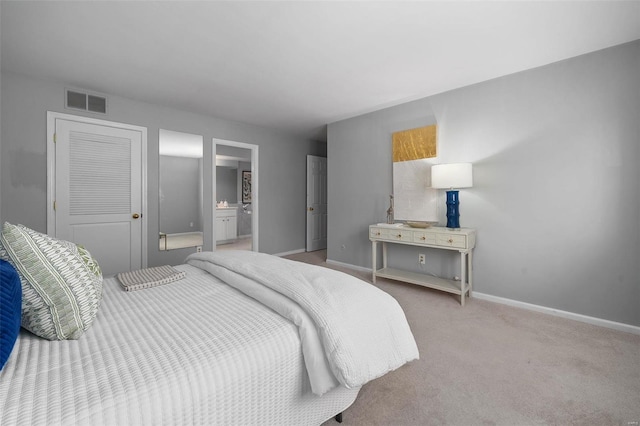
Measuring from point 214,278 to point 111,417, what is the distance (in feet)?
3.90

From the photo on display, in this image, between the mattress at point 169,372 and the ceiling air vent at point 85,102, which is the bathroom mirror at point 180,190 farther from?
the mattress at point 169,372

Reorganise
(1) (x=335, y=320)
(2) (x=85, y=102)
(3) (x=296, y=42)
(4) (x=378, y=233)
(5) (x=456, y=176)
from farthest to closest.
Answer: (4) (x=378, y=233) → (2) (x=85, y=102) → (5) (x=456, y=176) → (3) (x=296, y=42) → (1) (x=335, y=320)

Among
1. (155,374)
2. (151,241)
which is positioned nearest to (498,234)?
(155,374)

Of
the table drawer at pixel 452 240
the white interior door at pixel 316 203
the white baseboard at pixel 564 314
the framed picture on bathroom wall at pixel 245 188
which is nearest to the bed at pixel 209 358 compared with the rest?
the table drawer at pixel 452 240

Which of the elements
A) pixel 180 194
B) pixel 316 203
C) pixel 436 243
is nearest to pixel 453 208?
pixel 436 243

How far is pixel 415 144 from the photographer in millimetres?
3602

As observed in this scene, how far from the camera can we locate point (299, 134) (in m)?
5.50

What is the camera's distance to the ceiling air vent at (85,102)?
3191 mm

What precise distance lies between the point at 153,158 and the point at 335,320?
368 cm

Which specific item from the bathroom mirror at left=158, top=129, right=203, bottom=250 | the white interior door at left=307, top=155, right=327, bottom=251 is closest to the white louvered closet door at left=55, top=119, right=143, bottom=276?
the bathroom mirror at left=158, top=129, right=203, bottom=250

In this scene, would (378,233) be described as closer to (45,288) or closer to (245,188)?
(45,288)

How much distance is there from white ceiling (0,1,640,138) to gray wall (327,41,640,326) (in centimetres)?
24

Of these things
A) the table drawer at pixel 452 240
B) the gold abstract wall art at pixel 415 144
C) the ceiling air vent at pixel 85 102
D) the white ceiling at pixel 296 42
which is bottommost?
the table drawer at pixel 452 240

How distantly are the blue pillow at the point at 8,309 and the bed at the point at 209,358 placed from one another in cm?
8
